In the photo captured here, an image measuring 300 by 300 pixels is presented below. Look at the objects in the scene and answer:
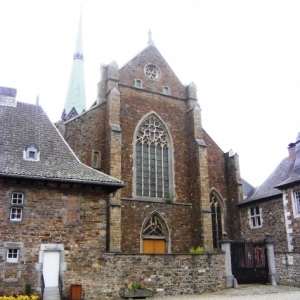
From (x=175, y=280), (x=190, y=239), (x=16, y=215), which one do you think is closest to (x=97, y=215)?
(x=16, y=215)

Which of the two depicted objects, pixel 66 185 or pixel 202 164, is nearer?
pixel 66 185

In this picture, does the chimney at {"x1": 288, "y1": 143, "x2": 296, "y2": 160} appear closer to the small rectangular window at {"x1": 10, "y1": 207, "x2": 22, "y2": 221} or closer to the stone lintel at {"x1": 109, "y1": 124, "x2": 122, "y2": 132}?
the stone lintel at {"x1": 109, "y1": 124, "x2": 122, "y2": 132}

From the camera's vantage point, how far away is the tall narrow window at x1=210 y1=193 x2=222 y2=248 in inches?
984

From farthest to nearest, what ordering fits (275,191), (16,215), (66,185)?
(275,191) → (66,185) → (16,215)

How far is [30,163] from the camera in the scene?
1593 cm

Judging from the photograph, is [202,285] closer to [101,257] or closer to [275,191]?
[101,257]

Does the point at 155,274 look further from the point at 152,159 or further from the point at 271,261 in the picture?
the point at 152,159

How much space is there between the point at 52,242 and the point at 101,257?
6.81ft

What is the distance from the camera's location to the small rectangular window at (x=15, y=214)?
14.8m

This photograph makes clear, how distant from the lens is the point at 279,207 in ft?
74.2

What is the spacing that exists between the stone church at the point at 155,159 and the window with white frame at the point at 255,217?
1171mm

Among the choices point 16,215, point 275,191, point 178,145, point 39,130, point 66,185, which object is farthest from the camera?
point 178,145

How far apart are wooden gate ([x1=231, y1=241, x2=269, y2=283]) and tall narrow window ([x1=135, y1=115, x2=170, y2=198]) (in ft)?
22.0

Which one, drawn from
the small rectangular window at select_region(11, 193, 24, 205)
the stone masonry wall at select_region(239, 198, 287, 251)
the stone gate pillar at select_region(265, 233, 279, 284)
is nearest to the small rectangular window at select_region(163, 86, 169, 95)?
the stone masonry wall at select_region(239, 198, 287, 251)
